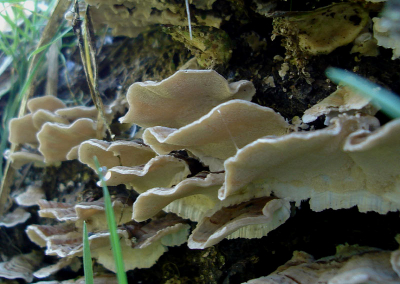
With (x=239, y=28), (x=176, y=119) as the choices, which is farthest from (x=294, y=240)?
(x=239, y=28)

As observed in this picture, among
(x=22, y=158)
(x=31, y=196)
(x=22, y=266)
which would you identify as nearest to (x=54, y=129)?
(x=22, y=158)

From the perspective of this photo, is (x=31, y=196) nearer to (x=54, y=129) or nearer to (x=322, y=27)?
(x=54, y=129)

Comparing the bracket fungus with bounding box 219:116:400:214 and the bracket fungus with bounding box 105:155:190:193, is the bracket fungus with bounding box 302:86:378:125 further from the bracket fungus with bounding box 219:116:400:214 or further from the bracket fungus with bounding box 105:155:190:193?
the bracket fungus with bounding box 105:155:190:193

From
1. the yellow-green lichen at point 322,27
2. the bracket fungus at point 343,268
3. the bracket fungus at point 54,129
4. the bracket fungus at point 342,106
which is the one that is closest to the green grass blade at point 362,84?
the bracket fungus at point 342,106

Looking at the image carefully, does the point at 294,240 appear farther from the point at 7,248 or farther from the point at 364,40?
the point at 7,248

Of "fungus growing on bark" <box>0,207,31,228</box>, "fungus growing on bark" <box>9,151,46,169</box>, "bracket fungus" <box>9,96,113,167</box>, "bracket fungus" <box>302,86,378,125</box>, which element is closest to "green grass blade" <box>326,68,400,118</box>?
"bracket fungus" <box>302,86,378,125</box>

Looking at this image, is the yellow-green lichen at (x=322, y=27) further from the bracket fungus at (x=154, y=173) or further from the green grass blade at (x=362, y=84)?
the bracket fungus at (x=154, y=173)

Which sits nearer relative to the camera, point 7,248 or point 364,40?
point 364,40
